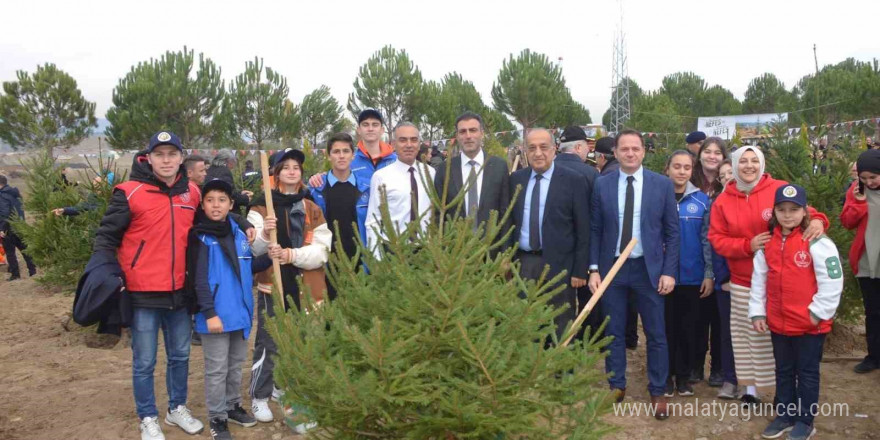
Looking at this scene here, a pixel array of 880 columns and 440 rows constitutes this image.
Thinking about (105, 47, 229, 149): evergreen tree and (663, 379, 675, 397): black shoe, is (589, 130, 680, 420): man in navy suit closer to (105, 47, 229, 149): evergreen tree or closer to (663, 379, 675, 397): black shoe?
(663, 379, 675, 397): black shoe

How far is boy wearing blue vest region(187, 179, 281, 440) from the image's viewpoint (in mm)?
4243

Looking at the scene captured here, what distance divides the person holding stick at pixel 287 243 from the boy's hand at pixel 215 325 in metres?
0.42

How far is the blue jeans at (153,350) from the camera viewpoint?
4.25 metres

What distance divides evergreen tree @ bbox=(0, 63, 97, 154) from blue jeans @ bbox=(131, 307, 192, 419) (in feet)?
122

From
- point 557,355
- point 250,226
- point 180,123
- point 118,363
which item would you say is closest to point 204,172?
point 118,363

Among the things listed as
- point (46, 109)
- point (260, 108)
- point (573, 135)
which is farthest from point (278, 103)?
point (573, 135)

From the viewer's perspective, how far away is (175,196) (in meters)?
4.28

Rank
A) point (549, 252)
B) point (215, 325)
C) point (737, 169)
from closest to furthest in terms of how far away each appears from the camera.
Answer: point (215, 325) < point (737, 169) < point (549, 252)

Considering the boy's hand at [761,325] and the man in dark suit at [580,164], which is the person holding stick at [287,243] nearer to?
the man in dark suit at [580,164]

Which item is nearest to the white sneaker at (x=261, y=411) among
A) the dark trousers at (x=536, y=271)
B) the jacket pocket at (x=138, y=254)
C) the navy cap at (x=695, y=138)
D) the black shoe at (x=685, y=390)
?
the jacket pocket at (x=138, y=254)

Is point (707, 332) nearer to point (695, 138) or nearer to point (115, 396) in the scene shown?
point (695, 138)

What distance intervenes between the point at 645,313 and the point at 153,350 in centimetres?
358

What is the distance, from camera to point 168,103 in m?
36.1

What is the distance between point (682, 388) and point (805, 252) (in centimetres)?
174
